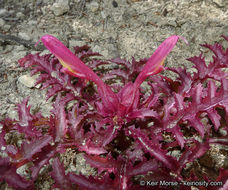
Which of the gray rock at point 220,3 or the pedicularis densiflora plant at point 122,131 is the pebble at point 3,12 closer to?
the pedicularis densiflora plant at point 122,131

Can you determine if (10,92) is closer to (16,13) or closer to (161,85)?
(16,13)

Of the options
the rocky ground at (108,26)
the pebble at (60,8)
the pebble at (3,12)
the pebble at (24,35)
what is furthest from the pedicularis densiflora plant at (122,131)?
the pebble at (3,12)

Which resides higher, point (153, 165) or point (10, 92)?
point (153, 165)

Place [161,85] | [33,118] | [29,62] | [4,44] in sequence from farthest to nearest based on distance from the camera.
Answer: [4,44] < [29,62] < [161,85] < [33,118]

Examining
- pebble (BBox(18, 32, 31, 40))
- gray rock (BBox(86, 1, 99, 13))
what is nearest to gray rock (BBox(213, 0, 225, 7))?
gray rock (BBox(86, 1, 99, 13))

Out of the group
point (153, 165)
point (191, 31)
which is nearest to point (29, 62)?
point (153, 165)

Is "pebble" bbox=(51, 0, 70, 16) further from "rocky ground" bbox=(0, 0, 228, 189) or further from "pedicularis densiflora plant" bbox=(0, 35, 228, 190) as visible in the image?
"pedicularis densiflora plant" bbox=(0, 35, 228, 190)

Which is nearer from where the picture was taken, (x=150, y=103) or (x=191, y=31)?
(x=150, y=103)
